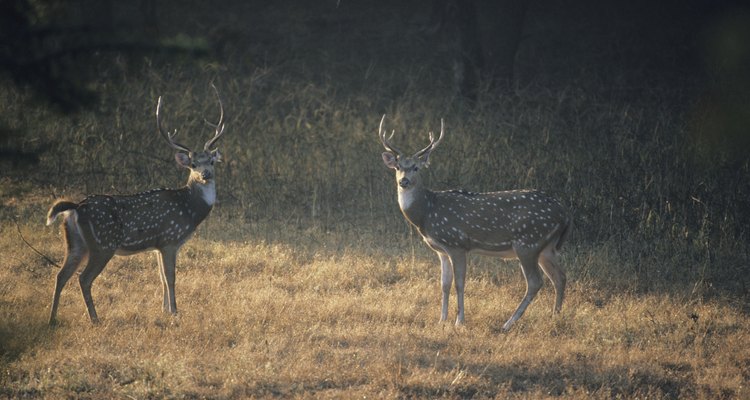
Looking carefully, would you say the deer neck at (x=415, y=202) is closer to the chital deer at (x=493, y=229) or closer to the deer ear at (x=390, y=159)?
the chital deer at (x=493, y=229)

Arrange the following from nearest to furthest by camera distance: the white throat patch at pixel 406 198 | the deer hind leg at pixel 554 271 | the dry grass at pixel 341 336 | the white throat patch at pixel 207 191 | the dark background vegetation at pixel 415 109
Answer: the dry grass at pixel 341 336
the deer hind leg at pixel 554 271
the white throat patch at pixel 406 198
the white throat patch at pixel 207 191
the dark background vegetation at pixel 415 109

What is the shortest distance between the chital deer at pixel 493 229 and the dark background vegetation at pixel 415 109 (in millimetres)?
1455

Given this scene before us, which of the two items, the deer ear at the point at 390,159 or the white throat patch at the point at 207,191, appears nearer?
the white throat patch at the point at 207,191

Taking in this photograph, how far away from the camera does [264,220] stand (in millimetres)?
12586

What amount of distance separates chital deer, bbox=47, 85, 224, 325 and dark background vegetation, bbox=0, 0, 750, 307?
897 millimetres

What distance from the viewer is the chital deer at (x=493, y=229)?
8.96 m

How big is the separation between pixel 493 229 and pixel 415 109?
772cm

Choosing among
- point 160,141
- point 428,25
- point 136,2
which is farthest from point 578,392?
point 136,2

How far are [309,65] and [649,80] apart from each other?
21.9ft

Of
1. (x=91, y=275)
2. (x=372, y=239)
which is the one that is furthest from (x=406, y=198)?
(x=91, y=275)

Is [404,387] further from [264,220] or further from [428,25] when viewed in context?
[428,25]

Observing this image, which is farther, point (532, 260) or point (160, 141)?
point (160, 141)

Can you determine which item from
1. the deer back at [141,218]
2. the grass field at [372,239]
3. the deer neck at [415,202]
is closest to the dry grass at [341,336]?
the grass field at [372,239]

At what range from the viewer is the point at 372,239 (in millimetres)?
11906
